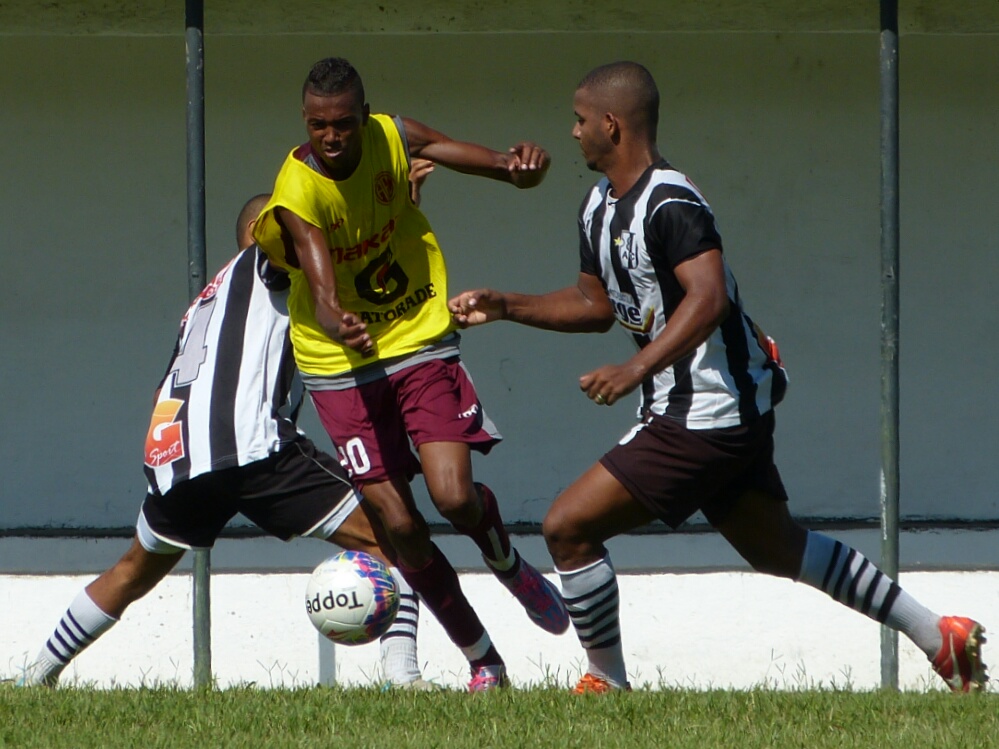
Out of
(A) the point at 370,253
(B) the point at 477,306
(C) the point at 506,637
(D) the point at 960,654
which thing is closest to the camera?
(B) the point at 477,306

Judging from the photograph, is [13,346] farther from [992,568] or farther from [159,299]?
[992,568]

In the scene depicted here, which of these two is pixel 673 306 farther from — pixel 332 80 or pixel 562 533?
pixel 332 80

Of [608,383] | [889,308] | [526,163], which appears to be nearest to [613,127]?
[526,163]

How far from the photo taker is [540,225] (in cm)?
685

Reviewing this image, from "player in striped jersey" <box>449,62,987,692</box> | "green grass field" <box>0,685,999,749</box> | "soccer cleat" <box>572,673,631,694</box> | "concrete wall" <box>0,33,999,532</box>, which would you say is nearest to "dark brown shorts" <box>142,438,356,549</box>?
"green grass field" <box>0,685,999,749</box>

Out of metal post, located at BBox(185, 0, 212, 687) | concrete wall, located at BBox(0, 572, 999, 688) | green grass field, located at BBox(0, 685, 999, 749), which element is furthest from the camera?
concrete wall, located at BBox(0, 572, 999, 688)

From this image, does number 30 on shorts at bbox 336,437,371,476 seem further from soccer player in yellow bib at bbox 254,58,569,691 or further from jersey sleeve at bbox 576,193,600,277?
jersey sleeve at bbox 576,193,600,277

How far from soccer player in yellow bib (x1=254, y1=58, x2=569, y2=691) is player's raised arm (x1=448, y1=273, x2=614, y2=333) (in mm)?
390

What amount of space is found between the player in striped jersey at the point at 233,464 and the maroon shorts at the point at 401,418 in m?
0.13

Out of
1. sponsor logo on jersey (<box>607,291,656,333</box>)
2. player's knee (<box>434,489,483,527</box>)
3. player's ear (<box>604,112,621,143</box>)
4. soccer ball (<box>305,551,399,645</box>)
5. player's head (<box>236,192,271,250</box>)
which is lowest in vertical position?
soccer ball (<box>305,551,399,645</box>)

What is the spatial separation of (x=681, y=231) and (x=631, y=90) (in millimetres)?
513

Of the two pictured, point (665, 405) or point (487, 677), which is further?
point (487, 677)

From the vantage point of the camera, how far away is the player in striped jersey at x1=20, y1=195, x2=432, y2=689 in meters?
4.61

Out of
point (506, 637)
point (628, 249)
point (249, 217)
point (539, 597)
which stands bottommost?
point (506, 637)
